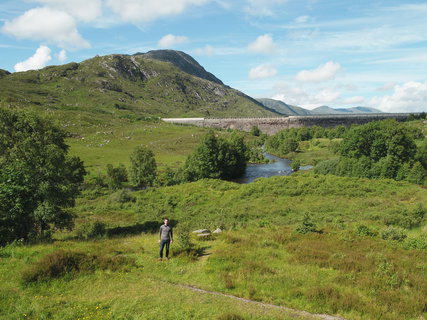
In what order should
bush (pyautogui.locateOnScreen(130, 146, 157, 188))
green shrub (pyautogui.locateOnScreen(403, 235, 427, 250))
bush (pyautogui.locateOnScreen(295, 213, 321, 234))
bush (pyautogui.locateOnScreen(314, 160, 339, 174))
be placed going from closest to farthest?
green shrub (pyautogui.locateOnScreen(403, 235, 427, 250)) < bush (pyautogui.locateOnScreen(295, 213, 321, 234)) < bush (pyautogui.locateOnScreen(130, 146, 157, 188)) < bush (pyautogui.locateOnScreen(314, 160, 339, 174))

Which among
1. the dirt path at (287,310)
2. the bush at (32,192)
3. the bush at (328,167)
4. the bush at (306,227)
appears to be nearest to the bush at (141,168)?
the bush at (32,192)

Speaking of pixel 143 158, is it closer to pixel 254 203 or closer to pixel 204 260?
pixel 254 203

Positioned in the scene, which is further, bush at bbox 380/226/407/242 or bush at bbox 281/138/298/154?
bush at bbox 281/138/298/154

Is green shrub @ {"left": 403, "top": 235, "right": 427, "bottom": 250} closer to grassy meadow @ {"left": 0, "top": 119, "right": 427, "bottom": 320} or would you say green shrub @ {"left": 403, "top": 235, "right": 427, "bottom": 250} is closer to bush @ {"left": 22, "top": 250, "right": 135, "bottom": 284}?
grassy meadow @ {"left": 0, "top": 119, "right": 427, "bottom": 320}

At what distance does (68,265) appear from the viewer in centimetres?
1413

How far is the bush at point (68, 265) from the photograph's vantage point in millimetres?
13008

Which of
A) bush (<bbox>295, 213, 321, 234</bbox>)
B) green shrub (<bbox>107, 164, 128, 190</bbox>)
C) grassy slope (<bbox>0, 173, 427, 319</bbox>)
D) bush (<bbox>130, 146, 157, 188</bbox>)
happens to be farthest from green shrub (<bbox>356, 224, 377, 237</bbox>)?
green shrub (<bbox>107, 164, 128, 190</bbox>)

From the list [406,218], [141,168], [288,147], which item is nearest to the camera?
[406,218]

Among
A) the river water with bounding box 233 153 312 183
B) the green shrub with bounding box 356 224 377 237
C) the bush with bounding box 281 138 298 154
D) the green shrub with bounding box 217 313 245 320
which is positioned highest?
the bush with bounding box 281 138 298 154

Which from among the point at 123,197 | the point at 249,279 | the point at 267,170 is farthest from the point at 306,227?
the point at 267,170

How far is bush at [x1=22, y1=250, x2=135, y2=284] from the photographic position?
13.0m

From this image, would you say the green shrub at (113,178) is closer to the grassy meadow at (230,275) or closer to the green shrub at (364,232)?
the grassy meadow at (230,275)

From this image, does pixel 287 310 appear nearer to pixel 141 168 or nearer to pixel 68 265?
pixel 68 265

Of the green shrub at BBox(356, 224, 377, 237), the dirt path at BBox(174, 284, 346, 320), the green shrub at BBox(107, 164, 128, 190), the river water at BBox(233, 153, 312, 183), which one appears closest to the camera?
the dirt path at BBox(174, 284, 346, 320)
